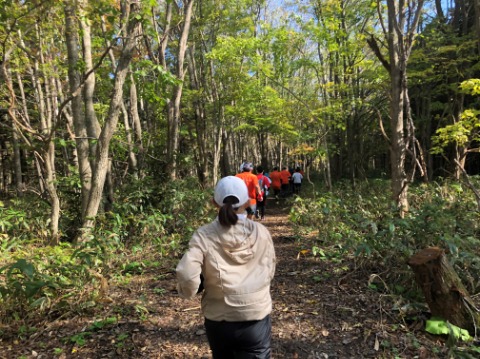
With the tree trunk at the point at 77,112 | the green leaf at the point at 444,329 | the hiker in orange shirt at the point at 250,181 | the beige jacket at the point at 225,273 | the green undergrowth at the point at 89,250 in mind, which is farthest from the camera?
the hiker in orange shirt at the point at 250,181

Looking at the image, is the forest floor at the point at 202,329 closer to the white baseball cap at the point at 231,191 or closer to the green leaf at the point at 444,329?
the green leaf at the point at 444,329

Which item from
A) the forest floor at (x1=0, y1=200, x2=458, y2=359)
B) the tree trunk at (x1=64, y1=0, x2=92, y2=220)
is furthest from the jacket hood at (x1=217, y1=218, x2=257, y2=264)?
the tree trunk at (x1=64, y1=0, x2=92, y2=220)

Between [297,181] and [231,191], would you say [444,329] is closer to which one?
[231,191]

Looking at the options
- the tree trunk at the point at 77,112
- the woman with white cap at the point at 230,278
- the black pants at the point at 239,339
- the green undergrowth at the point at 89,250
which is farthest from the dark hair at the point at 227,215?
the tree trunk at the point at 77,112

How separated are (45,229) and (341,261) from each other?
5.72 metres

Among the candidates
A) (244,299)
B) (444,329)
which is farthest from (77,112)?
(444,329)

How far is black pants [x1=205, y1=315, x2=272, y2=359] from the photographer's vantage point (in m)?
1.99

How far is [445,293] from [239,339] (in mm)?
2529

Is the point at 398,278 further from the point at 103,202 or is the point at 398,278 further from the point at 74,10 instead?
the point at 74,10

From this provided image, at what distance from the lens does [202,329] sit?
388cm

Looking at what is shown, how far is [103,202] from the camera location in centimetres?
785

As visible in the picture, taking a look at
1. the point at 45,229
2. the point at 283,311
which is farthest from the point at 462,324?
the point at 45,229

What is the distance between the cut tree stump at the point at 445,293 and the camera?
11.0 feet

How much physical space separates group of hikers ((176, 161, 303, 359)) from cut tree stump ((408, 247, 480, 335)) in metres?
2.25
